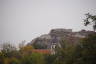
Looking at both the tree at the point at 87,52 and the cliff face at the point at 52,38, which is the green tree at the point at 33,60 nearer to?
the tree at the point at 87,52

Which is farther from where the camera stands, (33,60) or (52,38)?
(52,38)

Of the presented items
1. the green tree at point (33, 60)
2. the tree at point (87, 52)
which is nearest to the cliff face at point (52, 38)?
the green tree at point (33, 60)

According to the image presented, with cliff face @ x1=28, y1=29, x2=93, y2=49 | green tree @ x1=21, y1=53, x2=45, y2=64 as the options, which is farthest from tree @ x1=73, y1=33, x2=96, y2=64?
cliff face @ x1=28, y1=29, x2=93, y2=49

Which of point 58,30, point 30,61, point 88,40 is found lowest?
point 30,61

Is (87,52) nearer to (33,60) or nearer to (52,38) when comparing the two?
(33,60)

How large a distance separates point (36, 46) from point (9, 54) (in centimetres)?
1591

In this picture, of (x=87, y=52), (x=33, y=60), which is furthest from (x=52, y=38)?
(x=87, y=52)

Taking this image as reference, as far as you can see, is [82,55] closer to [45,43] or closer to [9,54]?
[9,54]

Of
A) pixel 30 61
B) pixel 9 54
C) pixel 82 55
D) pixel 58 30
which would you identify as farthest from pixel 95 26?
pixel 58 30

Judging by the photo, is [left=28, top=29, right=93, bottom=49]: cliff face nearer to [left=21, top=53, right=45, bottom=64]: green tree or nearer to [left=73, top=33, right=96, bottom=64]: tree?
[left=21, top=53, right=45, bottom=64]: green tree

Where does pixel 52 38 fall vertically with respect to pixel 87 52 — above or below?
above

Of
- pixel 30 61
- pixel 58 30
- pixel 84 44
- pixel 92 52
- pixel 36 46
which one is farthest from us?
pixel 58 30

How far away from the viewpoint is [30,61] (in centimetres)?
2548

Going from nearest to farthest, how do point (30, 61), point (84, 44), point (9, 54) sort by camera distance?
point (84, 44), point (30, 61), point (9, 54)
